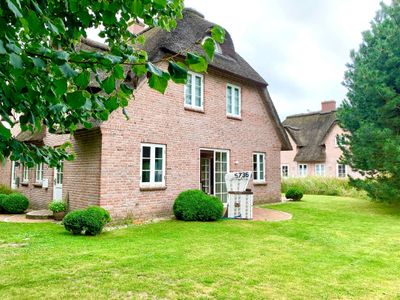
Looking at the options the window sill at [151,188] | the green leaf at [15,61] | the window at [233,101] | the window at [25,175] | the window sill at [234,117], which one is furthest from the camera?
the window at [25,175]

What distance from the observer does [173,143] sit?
1168 centimetres

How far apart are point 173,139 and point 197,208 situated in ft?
8.67

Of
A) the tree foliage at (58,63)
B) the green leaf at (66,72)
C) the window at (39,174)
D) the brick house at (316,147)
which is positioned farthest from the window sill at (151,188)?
the brick house at (316,147)

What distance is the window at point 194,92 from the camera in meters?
12.5

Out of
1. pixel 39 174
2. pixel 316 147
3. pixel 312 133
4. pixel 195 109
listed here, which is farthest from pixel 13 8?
pixel 312 133

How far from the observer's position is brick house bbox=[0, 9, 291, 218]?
1012 centimetres

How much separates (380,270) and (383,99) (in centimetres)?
1002

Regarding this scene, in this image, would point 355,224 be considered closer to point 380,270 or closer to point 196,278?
point 380,270

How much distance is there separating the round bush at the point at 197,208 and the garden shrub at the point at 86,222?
2.91 metres

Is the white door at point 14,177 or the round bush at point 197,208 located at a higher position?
the white door at point 14,177

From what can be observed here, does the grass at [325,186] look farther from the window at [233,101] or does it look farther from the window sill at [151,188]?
the window sill at [151,188]

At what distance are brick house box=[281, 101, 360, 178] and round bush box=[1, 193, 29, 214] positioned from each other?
73.6ft

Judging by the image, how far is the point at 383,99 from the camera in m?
13.5

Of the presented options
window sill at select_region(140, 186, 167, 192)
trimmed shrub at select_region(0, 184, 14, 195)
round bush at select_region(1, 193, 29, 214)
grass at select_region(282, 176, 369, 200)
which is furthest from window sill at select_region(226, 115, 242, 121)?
grass at select_region(282, 176, 369, 200)
